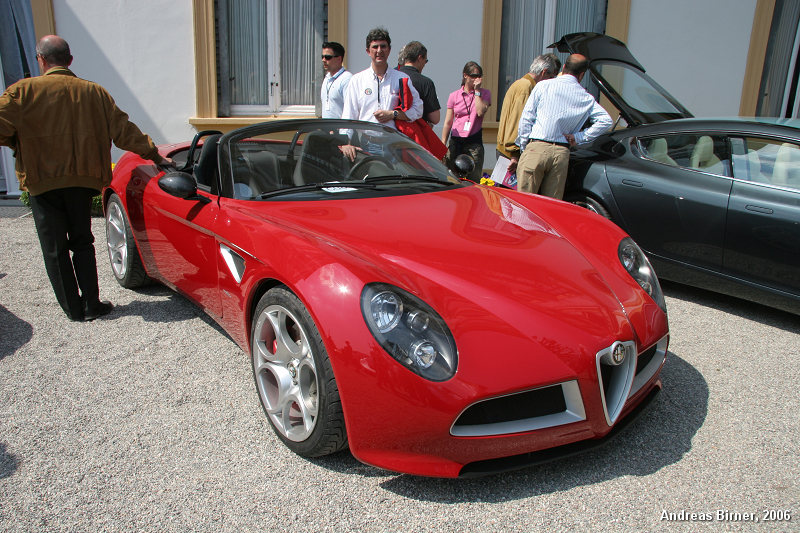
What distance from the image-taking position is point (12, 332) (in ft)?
11.9

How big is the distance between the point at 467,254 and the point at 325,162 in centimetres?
118

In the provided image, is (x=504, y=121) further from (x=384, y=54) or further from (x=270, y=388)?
(x=270, y=388)

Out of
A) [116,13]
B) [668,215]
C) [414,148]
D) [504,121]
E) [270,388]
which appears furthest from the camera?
[116,13]

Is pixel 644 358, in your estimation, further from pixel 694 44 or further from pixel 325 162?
pixel 694 44

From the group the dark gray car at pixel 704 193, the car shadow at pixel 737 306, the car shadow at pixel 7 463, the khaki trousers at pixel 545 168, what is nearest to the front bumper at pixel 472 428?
the car shadow at pixel 7 463

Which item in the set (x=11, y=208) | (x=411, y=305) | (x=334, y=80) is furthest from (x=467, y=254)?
(x=11, y=208)

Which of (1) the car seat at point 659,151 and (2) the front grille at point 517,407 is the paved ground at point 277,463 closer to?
(2) the front grille at point 517,407

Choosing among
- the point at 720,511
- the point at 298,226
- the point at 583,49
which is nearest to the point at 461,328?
the point at 298,226

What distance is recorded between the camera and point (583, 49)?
207 inches

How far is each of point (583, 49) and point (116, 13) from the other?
18.6 ft

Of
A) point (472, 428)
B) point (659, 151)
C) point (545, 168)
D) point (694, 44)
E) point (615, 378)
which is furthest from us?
point (694, 44)

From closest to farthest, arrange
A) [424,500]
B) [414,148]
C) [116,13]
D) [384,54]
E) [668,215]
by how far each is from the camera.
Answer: [424,500], [414,148], [668,215], [384,54], [116,13]

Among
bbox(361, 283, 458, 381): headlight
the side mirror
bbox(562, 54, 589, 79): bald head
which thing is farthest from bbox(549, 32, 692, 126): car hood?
bbox(361, 283, 458, 381): headlight

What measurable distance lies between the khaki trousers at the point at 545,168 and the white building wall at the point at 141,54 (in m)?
4.73
